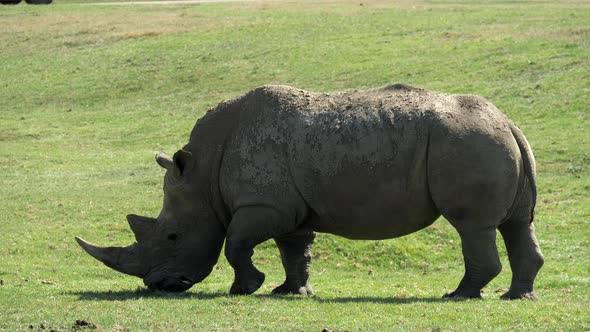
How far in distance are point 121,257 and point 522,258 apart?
17.2 feet

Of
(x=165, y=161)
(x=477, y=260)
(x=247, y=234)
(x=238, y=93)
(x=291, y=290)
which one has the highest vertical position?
(x=165, y=161)

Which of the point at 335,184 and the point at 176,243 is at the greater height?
the point at 335,184

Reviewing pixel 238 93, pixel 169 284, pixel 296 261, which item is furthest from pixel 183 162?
pixel 238 93

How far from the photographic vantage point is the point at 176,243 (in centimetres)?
1658

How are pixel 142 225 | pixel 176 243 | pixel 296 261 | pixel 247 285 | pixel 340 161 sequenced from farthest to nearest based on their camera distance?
pixel 296 261, pixel 142 225, pixel 176 243, pixel 247 285, pixel 340 161

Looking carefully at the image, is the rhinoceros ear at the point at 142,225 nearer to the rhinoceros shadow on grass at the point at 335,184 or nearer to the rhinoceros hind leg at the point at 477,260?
the rhinoceros shadow on grass at the point at 335,184

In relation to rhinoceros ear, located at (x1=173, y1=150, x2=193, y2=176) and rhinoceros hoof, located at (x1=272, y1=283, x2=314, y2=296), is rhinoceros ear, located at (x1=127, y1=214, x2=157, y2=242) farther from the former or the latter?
rhinoceros hoof, located at (x1=272, y1=283, x2=314, y2=296)

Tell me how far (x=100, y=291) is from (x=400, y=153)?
4.49 meters

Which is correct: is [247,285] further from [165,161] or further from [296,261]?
[165,161]

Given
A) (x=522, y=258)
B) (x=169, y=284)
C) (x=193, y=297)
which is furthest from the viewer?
(x=169, y=284)

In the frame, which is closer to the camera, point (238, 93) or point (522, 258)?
point (522, 258)

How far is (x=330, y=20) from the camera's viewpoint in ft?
176

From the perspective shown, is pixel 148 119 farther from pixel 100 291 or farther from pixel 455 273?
pixel 100 291

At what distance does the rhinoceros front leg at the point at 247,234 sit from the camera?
15.9 m
